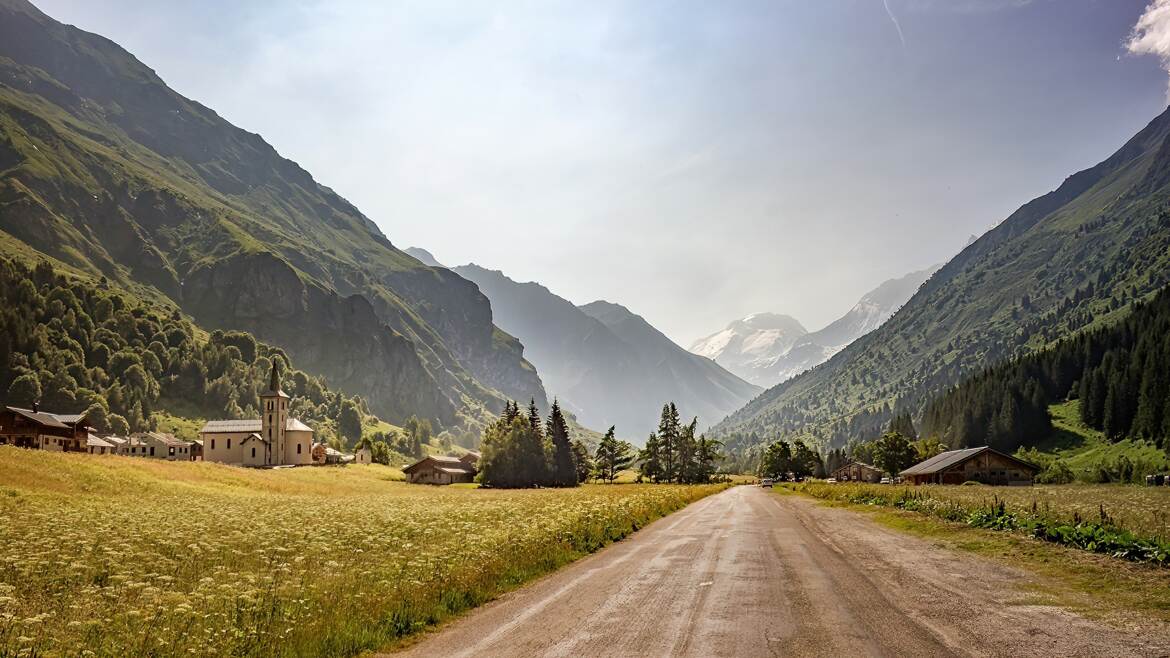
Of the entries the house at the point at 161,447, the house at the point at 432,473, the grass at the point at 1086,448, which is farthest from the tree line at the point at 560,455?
the house at the point at 161,447

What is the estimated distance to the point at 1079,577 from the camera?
17109 mm

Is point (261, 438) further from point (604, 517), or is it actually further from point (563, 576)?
point (563, 576)

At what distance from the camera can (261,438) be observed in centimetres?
14000

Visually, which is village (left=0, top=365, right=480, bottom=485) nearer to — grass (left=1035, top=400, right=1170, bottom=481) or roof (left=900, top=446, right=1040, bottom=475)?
roof (left=900, top=446, right=1040, bottom=475)

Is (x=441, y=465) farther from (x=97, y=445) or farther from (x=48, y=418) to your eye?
(x=97, y=445)

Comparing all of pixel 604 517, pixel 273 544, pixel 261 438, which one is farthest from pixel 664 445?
pixel 273 544

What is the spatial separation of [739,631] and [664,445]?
135146mm

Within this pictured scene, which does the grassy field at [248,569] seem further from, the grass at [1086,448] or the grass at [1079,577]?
the grass at [1086,448]

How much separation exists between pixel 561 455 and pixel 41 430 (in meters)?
89.6

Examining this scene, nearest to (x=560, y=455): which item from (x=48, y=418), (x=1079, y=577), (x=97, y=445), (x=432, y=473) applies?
(x=432, y=473)

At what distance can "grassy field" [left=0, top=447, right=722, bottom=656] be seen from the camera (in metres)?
12.6

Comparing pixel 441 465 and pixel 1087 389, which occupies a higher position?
pixel 1087 389

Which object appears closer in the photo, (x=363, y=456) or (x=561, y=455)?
(x=561, y=455)

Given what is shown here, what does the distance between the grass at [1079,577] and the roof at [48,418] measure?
440 ft
